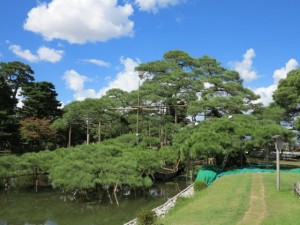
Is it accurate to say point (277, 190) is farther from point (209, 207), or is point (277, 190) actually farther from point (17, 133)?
point (17, 133)

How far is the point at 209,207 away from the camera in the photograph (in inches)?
505

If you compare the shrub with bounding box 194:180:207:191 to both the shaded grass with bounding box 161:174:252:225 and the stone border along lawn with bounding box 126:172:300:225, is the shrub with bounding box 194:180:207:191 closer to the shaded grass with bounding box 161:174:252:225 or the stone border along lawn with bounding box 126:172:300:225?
Result: the shaded grass with bounding box 161:174:252:225

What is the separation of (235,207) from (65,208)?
36.1 ft

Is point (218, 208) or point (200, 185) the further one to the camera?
point (200, 185)

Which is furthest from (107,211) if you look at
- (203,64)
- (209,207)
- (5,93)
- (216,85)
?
(5,93)

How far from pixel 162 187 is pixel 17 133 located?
1950 cm

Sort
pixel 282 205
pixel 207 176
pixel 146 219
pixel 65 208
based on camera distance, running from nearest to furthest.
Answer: pixel 146 219 < pixel 282 205 < pixel 65 208 < pixel 207 176

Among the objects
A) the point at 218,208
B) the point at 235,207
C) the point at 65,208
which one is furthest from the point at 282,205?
the point at 65,208

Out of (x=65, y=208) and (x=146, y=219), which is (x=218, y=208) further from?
(x=65, y=208)

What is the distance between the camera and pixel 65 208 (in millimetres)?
19344

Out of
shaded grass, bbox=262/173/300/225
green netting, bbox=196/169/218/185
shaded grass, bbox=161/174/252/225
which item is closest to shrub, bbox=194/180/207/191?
green netting, bbox=196/169/218/185

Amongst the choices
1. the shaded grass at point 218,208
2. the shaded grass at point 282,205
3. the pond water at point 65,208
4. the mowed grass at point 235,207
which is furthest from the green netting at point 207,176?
the shaded grass at point 282,205

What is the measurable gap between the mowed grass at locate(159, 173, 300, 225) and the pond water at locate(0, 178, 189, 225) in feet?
13.3

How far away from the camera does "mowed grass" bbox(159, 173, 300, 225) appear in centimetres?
1041
